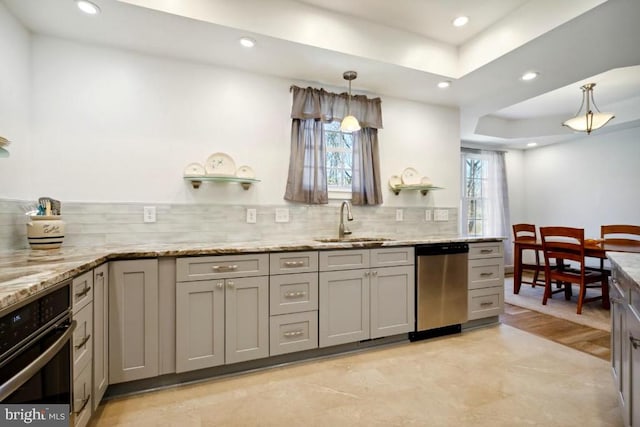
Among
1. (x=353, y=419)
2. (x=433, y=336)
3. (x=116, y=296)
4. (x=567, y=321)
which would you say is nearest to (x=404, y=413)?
(x=353, y=419)

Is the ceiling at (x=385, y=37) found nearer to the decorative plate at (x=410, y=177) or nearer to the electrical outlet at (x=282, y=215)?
the decorative plate at (x=410, y=177)

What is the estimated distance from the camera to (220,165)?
2.65 m

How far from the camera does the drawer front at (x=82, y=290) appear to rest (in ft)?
4.62

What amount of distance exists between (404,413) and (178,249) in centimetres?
169

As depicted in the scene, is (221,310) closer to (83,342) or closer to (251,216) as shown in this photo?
(83,342)

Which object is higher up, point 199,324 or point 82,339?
point 82,339

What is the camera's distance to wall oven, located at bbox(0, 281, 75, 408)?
91cm

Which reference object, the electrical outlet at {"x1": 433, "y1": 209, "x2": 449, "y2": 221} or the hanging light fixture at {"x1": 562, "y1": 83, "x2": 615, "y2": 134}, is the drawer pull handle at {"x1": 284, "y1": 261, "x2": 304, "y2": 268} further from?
the hanging light fixture at {"x1": 562, "y1": 83, "x2": 615, "y2": 134}

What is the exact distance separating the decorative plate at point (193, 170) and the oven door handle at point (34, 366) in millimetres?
1464

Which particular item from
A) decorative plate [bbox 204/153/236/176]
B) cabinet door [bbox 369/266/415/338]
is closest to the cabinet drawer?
decorative plate [bbox 204/153/236/176]

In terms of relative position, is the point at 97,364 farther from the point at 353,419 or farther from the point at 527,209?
the point at 527,209

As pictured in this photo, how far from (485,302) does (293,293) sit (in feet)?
6.70

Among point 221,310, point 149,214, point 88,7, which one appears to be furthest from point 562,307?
point 88,7

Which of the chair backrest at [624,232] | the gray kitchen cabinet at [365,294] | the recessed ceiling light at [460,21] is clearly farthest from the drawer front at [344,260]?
the chair backrest at [624,232]
